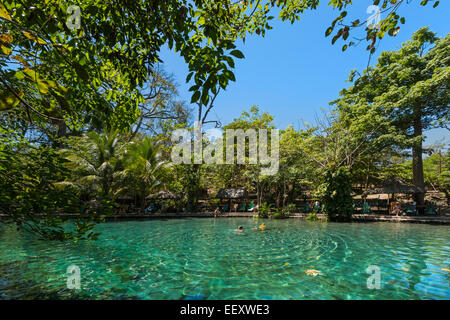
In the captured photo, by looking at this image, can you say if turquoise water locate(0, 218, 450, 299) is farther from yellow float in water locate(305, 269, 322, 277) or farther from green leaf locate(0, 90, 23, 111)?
green leaf locate(0, 90, 23, 111)

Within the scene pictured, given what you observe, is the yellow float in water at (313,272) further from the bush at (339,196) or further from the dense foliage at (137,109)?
the bush at (339,196)

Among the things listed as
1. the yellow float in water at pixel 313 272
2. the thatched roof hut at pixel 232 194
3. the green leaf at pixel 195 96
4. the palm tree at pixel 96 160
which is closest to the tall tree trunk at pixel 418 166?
the thatched roof hut at pixel 232 194

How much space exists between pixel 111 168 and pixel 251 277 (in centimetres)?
1516

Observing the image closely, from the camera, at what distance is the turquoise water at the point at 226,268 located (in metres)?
4.01

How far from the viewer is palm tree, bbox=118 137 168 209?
17656 millimetres

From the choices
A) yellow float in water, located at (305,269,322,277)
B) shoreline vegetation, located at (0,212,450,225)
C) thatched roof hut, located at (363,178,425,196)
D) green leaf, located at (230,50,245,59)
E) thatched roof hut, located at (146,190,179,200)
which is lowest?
shoreline vegetation, located at (0,212,450,225)

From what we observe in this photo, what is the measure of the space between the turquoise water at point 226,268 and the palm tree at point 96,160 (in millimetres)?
7198

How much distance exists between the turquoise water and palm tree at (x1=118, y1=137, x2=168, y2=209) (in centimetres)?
916

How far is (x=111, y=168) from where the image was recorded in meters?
16.5

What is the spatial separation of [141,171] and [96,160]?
11.5 ft

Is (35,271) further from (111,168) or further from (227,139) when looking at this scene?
(227,139)

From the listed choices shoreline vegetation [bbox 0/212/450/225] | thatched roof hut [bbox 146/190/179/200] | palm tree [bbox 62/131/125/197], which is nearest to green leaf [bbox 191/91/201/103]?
shoreline vegetation [bbox 0/212/450/225]

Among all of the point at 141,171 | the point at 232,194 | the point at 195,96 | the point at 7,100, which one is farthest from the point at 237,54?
the point at 232,194

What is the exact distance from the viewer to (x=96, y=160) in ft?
55.8
